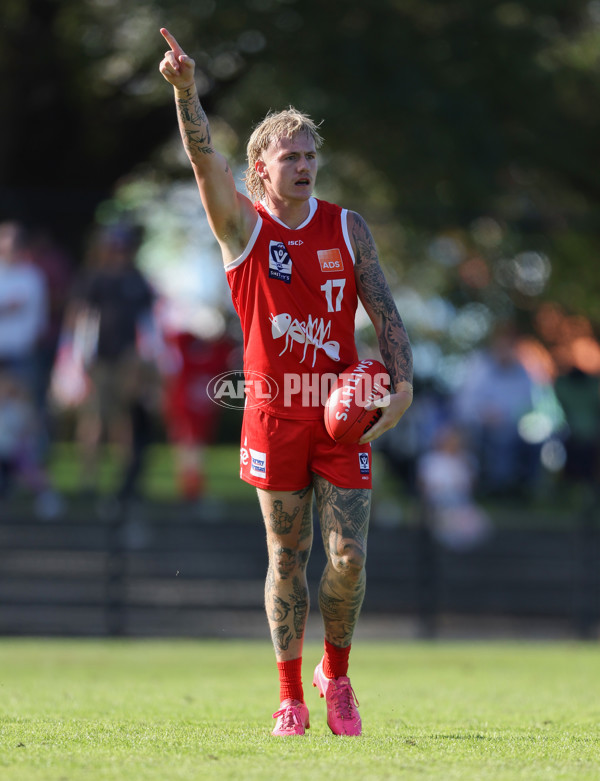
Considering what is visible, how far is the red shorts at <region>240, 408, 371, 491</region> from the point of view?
4.84 m

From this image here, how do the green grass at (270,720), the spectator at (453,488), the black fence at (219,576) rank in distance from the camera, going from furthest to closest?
the spectator at (453,488)
the black fence at (219,576)
the green grass at (270,720)

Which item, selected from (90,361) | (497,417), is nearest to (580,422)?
(497,417)

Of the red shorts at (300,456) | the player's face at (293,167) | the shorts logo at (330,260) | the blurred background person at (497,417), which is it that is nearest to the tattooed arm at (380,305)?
the shorts logo at (330,260)

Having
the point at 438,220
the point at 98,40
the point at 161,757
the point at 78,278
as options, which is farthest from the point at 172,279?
the point at 161,757

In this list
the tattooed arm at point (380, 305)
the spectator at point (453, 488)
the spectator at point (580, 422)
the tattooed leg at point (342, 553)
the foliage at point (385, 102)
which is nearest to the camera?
the tattooed leg at point (342, 553)

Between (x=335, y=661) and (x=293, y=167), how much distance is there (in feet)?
7.17

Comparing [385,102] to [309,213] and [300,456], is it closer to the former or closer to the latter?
[309,213]

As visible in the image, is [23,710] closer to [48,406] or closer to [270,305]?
[270,305]

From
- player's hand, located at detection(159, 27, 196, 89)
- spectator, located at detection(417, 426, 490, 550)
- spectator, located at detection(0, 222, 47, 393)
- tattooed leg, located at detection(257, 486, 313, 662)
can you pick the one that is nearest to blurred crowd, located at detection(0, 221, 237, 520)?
spectator, located at detection(0, 222, 47, 393)

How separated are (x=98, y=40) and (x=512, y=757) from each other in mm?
14515

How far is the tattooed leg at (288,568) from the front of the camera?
16.2 ft

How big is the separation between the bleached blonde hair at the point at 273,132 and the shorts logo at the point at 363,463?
52.2 inches

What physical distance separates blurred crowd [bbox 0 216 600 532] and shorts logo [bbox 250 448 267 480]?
6525 millimetres

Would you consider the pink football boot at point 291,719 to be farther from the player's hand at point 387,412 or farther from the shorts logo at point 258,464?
the player's hand at point 387,412
